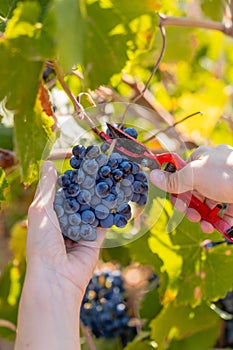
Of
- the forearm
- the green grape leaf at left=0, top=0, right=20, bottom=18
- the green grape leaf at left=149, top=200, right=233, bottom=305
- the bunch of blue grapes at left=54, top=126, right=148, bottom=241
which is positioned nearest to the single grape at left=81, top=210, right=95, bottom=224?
the bunch of blue grapes at left=54, top=126, right=148, bottom=241

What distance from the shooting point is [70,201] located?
804 mm

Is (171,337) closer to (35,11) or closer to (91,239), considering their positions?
(91,239)

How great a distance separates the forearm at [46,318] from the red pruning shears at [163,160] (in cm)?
19

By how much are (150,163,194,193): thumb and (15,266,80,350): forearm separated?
7.2 inches

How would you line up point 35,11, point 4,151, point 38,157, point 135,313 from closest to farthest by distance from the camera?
1. point 35,11
2. point 38,157
3. point 4,151
4. point 135,313

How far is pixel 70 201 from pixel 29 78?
0.18 metres

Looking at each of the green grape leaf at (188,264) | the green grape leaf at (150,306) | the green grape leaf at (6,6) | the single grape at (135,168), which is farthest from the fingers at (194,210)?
the green grape leaf at (150,306)

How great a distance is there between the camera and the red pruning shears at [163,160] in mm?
812

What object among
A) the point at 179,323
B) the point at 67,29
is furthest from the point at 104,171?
the point at 179,323

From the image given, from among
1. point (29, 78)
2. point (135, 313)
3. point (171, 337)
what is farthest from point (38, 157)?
point (135, 313)

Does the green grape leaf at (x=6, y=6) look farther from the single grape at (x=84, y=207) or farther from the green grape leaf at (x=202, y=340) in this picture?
the green grape leaf at (x=202, y=340)

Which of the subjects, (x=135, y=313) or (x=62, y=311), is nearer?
(x=62, y=311)

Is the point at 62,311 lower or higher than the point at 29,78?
lower

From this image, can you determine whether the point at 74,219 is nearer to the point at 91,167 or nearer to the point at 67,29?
the point at 91,167
